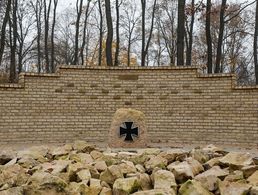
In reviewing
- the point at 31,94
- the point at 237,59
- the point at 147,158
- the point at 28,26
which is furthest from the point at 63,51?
the point at 147,158

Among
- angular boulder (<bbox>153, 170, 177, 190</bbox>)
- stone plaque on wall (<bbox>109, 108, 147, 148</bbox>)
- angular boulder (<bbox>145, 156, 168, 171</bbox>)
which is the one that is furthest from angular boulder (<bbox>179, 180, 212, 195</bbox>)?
stone plaque on wall (<bbox>109, 108, 147, 148</bbox>)

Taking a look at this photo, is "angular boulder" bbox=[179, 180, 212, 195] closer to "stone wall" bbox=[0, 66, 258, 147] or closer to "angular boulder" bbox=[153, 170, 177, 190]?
"angular boulder" bbox=[153, 170, 177, 190]

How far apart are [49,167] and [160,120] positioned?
18.3ft

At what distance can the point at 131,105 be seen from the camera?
1134 cm

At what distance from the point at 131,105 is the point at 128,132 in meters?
2.24

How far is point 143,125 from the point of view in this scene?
919 cm

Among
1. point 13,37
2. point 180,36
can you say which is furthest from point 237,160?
point 13,37

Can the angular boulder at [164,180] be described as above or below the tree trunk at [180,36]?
below

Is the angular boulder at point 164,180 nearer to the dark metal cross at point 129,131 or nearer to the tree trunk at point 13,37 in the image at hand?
the dark metal cross at point 129,131

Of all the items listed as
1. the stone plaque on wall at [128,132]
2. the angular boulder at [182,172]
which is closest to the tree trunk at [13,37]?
the stone plaque on wall at [128,132]

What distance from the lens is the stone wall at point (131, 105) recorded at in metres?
10.9

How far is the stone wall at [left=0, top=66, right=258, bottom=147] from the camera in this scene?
10.9 metres

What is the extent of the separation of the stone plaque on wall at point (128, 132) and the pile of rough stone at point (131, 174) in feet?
7.29

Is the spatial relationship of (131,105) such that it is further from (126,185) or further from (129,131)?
(126,185)
